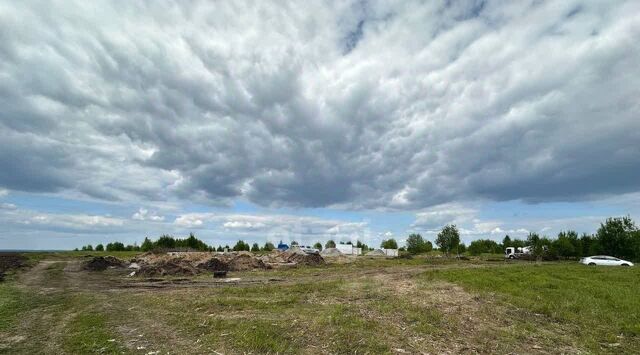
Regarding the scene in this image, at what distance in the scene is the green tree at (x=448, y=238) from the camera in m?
75.1

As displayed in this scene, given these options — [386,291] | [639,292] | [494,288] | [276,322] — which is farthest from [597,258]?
[276,322]

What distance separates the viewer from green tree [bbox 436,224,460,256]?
75125 mm

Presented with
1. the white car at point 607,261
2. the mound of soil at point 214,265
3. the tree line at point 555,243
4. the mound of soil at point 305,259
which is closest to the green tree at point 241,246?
the tree line at point 555,243

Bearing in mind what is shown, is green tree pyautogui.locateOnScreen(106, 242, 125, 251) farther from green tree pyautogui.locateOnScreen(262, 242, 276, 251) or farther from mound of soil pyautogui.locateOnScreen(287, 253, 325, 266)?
mound of soil pyautogui.locateOnScreen(287, 253, 325, 266)

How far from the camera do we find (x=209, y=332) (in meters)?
11.7

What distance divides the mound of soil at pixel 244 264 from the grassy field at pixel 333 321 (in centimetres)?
2127

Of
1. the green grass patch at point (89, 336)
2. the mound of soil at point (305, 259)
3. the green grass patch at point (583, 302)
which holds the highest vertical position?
the mound of soil at point (305, 259)

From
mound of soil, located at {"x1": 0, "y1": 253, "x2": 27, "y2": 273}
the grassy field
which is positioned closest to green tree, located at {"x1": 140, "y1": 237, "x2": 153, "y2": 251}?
mound of soil, located at {"x1": 0, "y1": 253, "x2": 27, "y2": 273}

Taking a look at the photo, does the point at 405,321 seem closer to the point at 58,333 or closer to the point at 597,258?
the point at 58,333

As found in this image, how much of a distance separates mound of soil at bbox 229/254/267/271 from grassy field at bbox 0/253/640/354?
21272mm

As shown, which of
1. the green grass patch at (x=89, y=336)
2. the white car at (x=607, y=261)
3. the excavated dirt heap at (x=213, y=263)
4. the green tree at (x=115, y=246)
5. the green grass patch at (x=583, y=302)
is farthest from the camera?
the green tree at (x=115, y=246)

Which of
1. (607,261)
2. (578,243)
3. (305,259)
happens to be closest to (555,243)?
(578,243)

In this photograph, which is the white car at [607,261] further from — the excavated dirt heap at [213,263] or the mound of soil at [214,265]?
the mound of soil at [214,265]

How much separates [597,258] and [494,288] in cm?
3723
